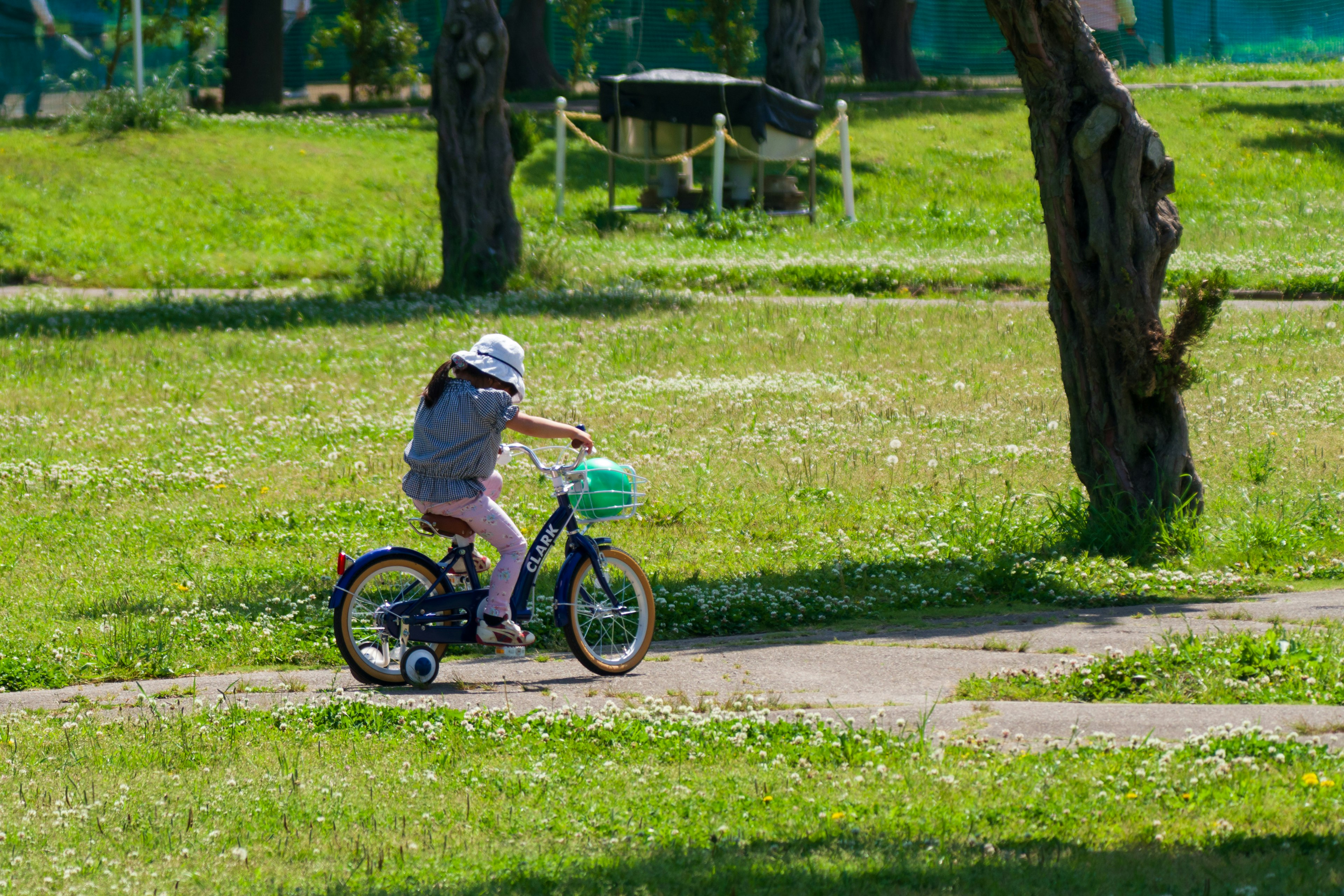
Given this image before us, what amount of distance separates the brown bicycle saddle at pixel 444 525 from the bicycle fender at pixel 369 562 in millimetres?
128

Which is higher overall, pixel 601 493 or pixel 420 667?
pixel 601 493

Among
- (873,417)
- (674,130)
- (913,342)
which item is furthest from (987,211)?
(873,417)

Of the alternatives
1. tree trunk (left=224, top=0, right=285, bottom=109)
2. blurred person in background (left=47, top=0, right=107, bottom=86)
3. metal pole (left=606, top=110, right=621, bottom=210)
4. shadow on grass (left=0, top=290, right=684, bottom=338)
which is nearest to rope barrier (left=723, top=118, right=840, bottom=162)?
metal pole (left=606, top=110, right=621, bottom=210)

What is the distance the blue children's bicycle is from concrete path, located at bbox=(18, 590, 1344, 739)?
145mm

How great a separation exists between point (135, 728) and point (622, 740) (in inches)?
76.5

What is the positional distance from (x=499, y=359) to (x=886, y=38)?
34171mm

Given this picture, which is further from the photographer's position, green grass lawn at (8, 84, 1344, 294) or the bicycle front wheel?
green grass lawn at (8, 84, 1344, 294)

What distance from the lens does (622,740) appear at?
19.6 feet

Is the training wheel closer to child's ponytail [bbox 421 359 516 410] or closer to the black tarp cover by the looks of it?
child's ponytail [bbox 421 359 516 410]

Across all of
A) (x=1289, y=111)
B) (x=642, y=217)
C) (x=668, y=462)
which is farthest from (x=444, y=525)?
(x=1289, y=111)

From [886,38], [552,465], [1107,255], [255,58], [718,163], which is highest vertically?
[886,38]

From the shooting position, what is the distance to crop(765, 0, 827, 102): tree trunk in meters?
30.1

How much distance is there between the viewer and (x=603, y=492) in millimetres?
7094

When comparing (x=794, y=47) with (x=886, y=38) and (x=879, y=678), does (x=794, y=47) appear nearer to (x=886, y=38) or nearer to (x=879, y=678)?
(x=886, y=38)
